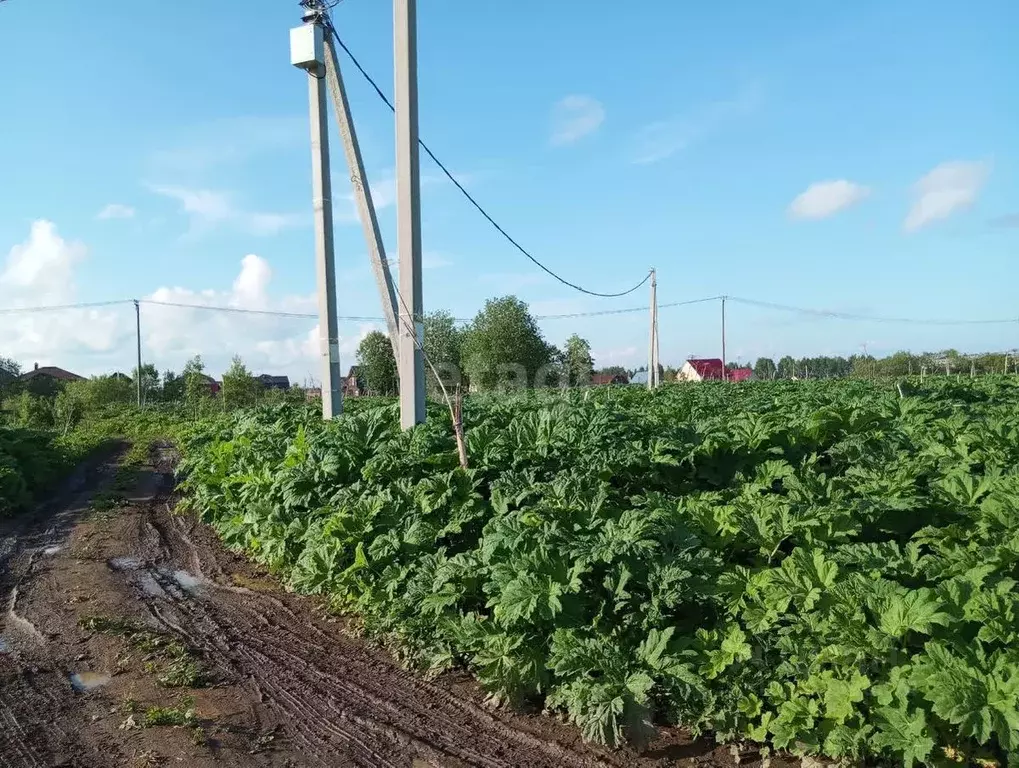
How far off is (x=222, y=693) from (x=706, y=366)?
77174mm

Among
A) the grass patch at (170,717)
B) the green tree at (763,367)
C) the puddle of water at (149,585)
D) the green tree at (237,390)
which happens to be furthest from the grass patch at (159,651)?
the green tree at (763,367)

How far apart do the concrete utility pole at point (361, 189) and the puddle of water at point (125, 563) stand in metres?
3.97

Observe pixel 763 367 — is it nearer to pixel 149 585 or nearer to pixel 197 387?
pixel 197 387

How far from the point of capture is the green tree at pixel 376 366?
57.5m

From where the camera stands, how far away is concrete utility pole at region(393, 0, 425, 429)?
27.7 feet

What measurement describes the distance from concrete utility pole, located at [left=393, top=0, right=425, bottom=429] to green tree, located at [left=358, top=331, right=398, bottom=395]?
153 ft

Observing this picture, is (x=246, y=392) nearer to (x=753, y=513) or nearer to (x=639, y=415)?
(x=639, y=415)

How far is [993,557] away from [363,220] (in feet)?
28.5

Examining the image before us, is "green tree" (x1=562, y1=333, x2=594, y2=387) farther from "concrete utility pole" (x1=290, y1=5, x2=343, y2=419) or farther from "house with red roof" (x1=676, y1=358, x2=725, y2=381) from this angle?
"concrete utility pole" (x1=290, y1=5, x2=343, y2=419)

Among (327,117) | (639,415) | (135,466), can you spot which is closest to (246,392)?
(135,466)

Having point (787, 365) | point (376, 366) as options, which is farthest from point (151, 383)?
point (787, 365)

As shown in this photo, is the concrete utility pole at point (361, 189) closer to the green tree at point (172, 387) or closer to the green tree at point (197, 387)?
the green tree at point (197, 387)

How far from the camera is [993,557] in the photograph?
360cm

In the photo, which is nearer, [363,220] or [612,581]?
[612,581]
